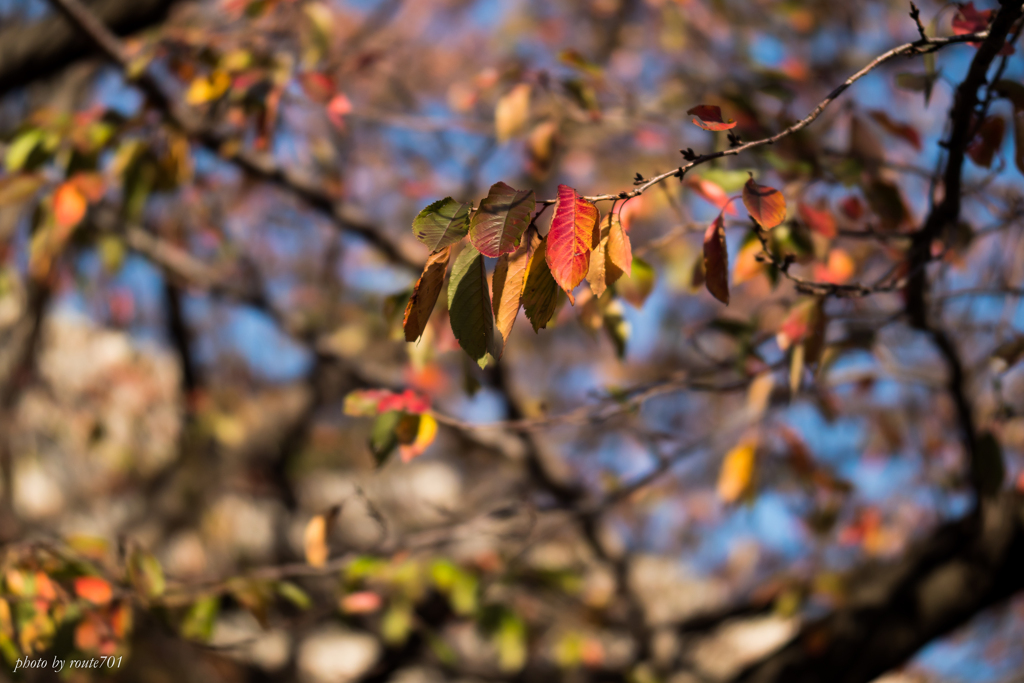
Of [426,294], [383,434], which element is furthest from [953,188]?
[383,434]

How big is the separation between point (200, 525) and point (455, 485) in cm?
203

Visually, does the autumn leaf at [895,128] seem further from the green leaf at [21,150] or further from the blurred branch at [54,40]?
the blurred branch at [54,40]

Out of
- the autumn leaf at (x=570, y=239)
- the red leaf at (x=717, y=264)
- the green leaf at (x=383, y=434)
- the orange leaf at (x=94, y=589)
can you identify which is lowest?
the orange leaf at (x=94, y=589)

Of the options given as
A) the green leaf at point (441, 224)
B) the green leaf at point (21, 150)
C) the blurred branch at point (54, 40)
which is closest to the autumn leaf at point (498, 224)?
the green leaf at point (441, 224)

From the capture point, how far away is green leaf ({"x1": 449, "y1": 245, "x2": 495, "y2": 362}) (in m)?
0.72

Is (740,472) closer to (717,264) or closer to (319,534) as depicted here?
(717,264)

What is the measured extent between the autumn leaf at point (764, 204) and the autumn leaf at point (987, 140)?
0.47 meters

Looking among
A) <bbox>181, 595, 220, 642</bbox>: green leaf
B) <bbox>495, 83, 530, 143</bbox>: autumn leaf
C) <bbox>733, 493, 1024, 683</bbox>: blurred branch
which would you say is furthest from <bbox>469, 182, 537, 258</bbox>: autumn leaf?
<bbox>733, 493, 1024, 683</bbox>: blurred branch

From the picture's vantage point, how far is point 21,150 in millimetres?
1553

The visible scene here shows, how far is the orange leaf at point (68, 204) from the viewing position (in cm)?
156

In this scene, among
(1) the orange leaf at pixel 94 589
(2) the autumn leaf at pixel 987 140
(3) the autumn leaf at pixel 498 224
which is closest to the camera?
(3) the autumn leaf at pixel 498 224

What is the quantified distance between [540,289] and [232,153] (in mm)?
1571

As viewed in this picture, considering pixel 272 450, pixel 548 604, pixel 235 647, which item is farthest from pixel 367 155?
pixel 235 647

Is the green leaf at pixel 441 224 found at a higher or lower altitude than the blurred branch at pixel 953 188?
higher
